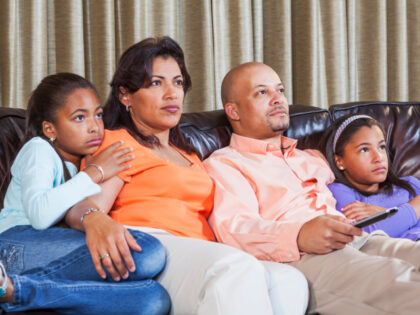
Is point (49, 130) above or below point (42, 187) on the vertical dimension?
above

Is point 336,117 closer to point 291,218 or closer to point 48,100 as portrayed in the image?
point 291,218

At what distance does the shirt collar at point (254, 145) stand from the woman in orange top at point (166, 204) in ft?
0.59

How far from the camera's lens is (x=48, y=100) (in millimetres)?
1581

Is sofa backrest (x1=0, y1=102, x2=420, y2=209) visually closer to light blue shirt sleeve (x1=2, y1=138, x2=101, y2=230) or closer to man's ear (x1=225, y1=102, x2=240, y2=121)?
man's ear (x1=225, y1=102, x2=240, y2=121)

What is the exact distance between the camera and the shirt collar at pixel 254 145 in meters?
1.90

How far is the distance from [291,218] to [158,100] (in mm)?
553

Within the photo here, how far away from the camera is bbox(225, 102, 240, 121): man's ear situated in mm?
2004

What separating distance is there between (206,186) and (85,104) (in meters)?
0.44

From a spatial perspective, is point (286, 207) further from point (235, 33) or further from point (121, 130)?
point (235, 33)

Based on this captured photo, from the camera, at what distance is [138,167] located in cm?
161

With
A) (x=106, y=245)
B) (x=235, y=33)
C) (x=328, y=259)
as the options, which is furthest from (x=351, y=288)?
(x=235, y=33)

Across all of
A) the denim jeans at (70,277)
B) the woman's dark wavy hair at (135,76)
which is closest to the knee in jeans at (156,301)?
the denim jeans at (70,277)

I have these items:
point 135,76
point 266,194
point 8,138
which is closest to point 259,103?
point 266,194

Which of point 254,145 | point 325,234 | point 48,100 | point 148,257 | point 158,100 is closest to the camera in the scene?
point 148,257
